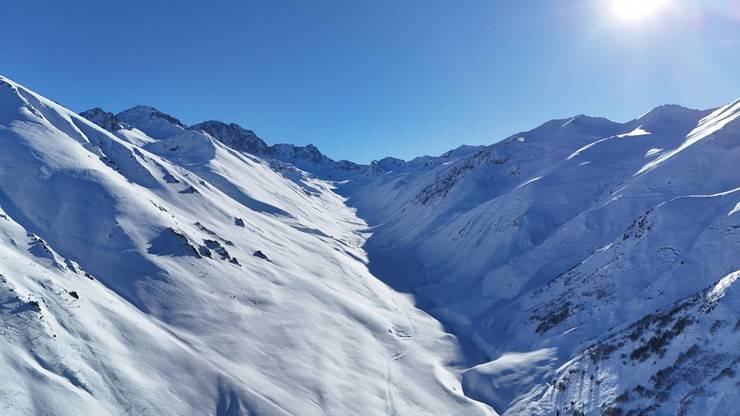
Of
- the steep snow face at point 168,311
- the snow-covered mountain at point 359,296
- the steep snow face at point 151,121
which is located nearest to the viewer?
the steep snow face at point 168,311

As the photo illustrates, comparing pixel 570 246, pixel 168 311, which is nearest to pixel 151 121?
pixel 570 246

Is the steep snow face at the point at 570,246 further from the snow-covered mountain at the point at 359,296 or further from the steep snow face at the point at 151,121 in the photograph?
the steep snow face at the point at 151,121

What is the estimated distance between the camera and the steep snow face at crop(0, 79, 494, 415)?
18938mm

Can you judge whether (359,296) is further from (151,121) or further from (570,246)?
(151,121)

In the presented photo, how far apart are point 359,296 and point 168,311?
62.4ft

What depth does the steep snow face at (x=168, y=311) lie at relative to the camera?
18938 mm

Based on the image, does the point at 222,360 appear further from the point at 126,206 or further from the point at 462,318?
the point at 462,318

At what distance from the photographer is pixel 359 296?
42531 millimetres

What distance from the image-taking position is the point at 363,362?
28562 millimetres

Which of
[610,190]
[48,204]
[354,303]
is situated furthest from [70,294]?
[610,190]

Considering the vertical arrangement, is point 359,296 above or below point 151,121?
below

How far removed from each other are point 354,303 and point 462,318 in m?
9.54

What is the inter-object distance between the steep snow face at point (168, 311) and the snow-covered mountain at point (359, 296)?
0.41 feet

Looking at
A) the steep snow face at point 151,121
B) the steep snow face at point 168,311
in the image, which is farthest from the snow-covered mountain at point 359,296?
the steep snow face at point 151,121
